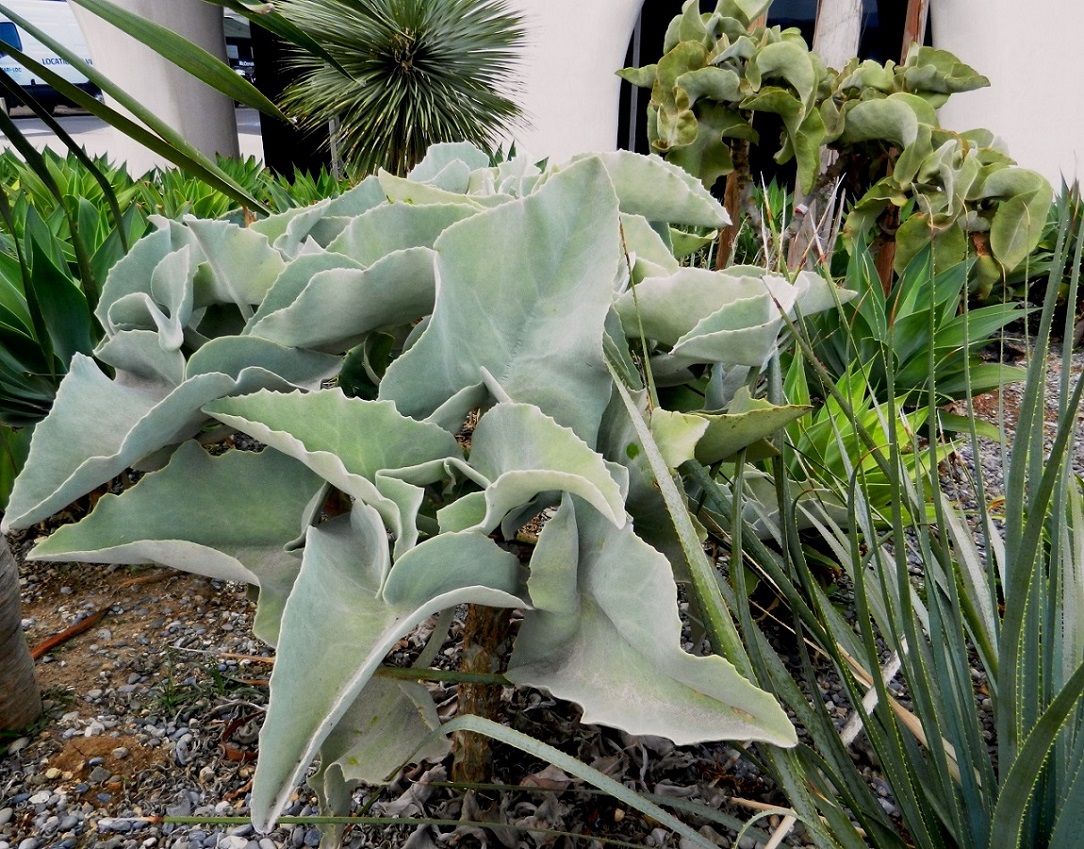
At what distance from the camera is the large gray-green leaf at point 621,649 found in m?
0.38

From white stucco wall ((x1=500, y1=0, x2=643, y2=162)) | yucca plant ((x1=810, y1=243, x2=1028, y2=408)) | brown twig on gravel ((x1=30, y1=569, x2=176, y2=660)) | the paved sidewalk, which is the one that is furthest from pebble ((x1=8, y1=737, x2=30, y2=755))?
the paved sidewalk

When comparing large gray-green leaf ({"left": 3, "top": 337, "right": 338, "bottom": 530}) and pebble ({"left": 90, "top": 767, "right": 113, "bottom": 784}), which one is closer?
large gray-green leaf ({"left": 3, "top": 337, "right": 338, "bottom": 530})

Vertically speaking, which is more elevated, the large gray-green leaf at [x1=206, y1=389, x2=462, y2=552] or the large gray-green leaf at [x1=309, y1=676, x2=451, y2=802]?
the large gray-green leaf at [x1=206, y1=389, x2=462, y2=552]

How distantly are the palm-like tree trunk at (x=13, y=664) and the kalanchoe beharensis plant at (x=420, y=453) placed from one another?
372 mm

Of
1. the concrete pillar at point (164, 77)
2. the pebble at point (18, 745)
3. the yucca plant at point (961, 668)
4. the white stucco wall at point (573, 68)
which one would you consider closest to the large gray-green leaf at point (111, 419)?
the yucca plant at point (961, 668)

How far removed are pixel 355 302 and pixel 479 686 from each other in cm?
38

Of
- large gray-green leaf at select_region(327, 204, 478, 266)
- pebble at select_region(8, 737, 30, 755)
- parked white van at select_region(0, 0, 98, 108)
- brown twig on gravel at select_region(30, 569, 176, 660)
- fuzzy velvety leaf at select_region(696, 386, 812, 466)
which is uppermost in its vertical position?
parked white van at select_region(0, 0, 98, 108)

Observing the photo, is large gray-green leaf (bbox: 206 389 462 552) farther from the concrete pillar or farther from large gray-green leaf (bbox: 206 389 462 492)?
the concrete pillar

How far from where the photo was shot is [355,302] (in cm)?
50

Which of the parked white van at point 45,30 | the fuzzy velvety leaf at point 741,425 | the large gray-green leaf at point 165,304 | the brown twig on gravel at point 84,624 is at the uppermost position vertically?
the parked white van at point 45,30

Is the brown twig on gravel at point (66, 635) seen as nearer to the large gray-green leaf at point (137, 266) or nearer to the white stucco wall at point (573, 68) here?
the large gray-green leaf at point (137, 266)

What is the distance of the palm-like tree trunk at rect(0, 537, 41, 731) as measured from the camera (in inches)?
32.4

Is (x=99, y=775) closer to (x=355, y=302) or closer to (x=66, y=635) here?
(x=66, y=635)

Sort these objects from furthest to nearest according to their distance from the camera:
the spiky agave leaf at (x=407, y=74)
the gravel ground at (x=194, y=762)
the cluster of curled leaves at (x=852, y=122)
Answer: the spiky agave leaf at (x=407, y=74)
the cluster of curled leaves at (x=852, y=122)
the gravel ground at (x=194, y=762)
